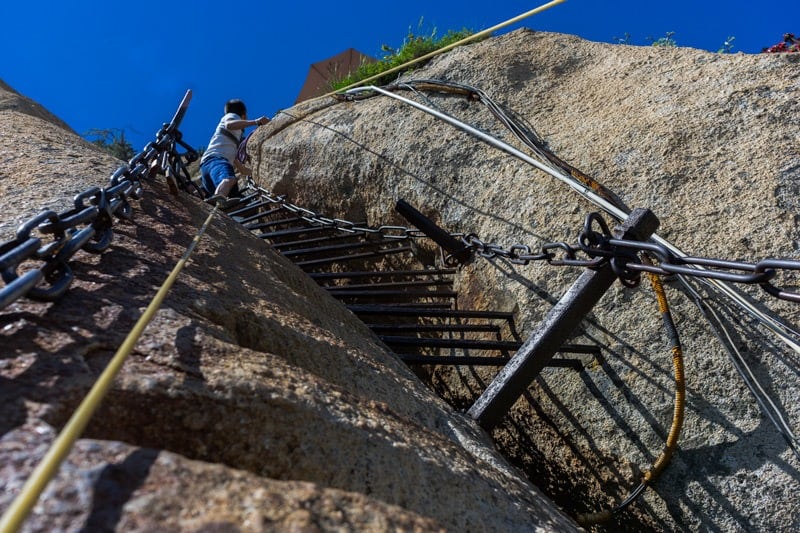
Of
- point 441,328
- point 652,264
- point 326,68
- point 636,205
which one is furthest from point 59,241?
point 326,68

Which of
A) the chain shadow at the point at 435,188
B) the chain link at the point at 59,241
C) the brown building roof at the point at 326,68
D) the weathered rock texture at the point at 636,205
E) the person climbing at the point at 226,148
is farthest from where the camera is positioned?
the brown building roof at the point at 326,68

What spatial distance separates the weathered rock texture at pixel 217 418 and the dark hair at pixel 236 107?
3.22m

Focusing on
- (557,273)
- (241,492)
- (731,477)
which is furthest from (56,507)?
(557,273)

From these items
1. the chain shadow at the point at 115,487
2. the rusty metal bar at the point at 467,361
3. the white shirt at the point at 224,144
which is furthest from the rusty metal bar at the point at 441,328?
the white shirt at the point at 224,144

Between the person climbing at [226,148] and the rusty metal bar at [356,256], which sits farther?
the person climbing at [226,148]

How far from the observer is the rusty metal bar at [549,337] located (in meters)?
1.71

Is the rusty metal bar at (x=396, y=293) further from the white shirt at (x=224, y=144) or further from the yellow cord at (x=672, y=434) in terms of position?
the white shirt at (x=224, y=144)

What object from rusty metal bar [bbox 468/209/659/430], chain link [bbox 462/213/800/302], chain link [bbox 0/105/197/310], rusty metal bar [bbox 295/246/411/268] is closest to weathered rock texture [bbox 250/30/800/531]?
rusty metal bar [bbox 295/246/411/268]

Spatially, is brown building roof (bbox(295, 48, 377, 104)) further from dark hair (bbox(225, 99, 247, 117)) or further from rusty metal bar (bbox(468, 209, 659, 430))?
rusty metal bar (bbox(468, 209, 659, 430))

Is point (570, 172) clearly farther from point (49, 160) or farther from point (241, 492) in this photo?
point (241, 492)

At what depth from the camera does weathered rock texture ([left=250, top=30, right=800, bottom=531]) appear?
1919 millimetres

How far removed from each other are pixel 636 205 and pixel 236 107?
3.26m

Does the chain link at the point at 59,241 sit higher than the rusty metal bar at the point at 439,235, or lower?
lower

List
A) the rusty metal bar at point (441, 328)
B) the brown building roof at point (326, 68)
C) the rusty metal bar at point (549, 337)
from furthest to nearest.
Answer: the brown building roof at point (326, 68)
the rusty metal bar at point (441, 328)
the rusty metal bar at point (549, 337)
